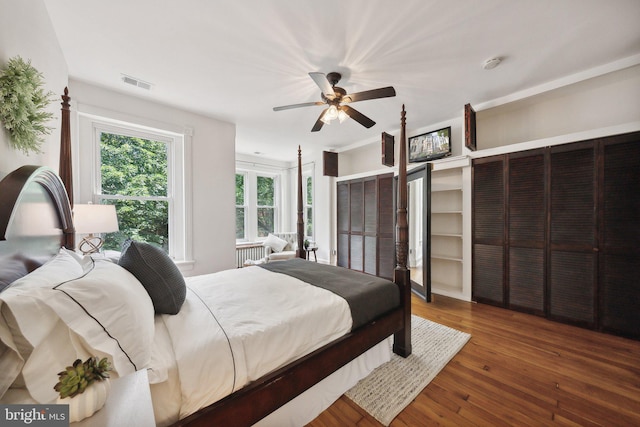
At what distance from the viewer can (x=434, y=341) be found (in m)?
2.27

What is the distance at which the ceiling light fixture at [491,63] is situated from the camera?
7.28 feet

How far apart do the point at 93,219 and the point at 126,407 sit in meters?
2.12

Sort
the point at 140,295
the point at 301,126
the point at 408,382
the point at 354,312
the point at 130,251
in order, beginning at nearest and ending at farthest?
1. the point at 140,295
2. the point at 130,251
3. the point at 354,312
4. the point at 408,382
5. the point at 301,126

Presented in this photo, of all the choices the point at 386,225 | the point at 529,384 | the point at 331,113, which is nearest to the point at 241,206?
the point at 386,225

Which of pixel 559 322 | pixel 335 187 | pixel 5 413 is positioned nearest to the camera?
pixel 5 413

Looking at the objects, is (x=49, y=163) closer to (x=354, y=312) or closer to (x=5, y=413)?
(x=5, y=413)

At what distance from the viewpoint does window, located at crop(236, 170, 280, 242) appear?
5.51m

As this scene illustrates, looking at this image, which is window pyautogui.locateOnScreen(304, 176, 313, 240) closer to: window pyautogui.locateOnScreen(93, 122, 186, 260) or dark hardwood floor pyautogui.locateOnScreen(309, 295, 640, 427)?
window pyautogui.locateOnScreen(93, 122, 186, 260)

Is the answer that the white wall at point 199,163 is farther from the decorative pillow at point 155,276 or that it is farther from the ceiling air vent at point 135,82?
the decorative pillow at point 155,276

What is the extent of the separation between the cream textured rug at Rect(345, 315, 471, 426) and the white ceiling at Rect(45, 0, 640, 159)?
8.80 feet

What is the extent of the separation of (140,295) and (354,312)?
1236 mm

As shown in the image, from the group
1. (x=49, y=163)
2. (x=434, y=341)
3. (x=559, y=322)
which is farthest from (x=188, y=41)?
(x=559, y=322)

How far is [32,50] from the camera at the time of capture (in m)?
1.45

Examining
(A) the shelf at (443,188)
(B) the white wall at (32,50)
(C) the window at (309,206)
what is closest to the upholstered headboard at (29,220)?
(B) the white wall at (32,50)
